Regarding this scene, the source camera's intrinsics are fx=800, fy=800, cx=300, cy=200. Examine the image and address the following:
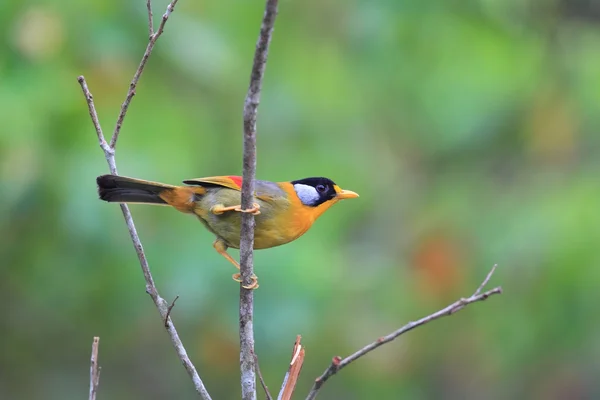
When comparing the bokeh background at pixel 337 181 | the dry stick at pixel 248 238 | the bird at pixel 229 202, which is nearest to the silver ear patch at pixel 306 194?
the bird at pixel 229 202

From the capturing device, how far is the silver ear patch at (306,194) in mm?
3549

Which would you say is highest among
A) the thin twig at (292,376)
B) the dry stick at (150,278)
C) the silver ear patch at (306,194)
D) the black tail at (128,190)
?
the silver ear patch at (306,194)

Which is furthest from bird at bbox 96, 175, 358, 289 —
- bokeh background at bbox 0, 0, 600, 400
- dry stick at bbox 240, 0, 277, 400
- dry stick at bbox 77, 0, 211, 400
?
dry stick at bbox 240, 0, 277, 400

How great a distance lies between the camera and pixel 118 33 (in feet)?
13.1

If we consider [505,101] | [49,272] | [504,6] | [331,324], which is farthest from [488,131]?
[49,272]

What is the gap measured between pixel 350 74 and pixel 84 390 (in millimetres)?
2767

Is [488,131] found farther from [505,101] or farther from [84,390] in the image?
[84,390]

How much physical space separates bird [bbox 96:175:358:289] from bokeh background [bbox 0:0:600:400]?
40 centimetres

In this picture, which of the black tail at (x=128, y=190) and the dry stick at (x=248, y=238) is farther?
the black tail at (x=128, y=190)

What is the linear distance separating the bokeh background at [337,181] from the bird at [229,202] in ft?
1.32

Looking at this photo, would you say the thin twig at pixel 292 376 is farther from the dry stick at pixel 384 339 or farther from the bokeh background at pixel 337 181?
the bokeh background at pixel 337 181

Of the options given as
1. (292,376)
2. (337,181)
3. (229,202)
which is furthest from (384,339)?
(337,181)

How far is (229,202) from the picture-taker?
336 centimetres

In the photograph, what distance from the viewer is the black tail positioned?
309cm
